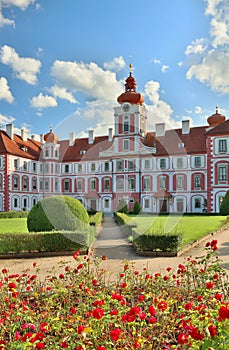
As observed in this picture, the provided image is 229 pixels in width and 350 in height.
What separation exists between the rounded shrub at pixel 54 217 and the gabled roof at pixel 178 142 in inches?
1072

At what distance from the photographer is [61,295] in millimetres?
4719

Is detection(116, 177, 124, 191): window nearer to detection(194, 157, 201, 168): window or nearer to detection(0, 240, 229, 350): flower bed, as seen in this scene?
detection(194, 157, 201, 168): window

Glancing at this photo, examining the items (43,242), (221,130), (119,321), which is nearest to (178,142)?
(221,130)

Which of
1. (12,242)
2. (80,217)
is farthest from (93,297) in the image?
(80,217)

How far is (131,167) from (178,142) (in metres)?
6.60

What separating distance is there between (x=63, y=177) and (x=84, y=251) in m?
34.5

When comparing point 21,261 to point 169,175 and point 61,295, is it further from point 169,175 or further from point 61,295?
point 169,175

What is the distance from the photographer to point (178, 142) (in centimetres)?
3928

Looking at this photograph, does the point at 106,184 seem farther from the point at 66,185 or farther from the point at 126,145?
the point at 126,145

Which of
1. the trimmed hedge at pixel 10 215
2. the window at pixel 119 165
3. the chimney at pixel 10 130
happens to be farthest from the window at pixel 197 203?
the chimney at pixel 10 130

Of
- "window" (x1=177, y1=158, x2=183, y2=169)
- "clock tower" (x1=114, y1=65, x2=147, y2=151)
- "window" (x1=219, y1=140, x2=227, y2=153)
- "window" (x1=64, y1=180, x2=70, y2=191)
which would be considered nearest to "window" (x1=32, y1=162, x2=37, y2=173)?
"window" (x1=64, y1=180, x2=70, y2=191)

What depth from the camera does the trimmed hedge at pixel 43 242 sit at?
1026 cm

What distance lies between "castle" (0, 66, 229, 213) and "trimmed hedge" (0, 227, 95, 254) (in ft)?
74.3

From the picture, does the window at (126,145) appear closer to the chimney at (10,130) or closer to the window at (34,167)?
the window at (34,167)
